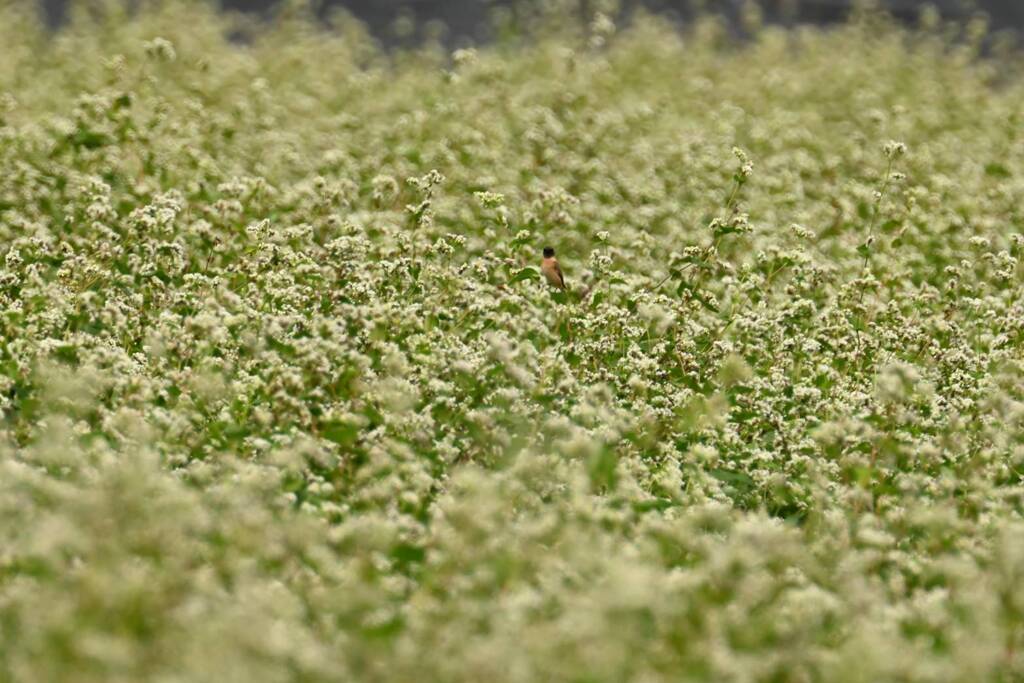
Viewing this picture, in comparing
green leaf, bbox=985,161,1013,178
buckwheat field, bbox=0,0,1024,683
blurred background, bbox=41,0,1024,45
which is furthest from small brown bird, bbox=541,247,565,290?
blurred background, bbox=41,0,1024,45

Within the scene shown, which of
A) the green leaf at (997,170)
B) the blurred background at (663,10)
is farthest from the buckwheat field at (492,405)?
the blurred background at (663,10)

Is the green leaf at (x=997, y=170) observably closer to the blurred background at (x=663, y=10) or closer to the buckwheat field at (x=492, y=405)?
the buckwheat field at (x=492, y=405)

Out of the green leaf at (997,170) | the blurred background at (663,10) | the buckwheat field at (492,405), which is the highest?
the blurred background at (663,10)

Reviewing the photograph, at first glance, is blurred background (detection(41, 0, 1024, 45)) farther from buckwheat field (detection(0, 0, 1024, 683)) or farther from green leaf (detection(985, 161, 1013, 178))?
green leaf (detection(985, 161, 1013, 178))

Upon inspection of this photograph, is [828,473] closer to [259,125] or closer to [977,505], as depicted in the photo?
[977,505]

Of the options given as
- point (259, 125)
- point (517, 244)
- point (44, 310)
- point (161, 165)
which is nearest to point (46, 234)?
point (44, 310)

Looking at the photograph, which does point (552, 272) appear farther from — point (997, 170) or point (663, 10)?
point (663, 10)
